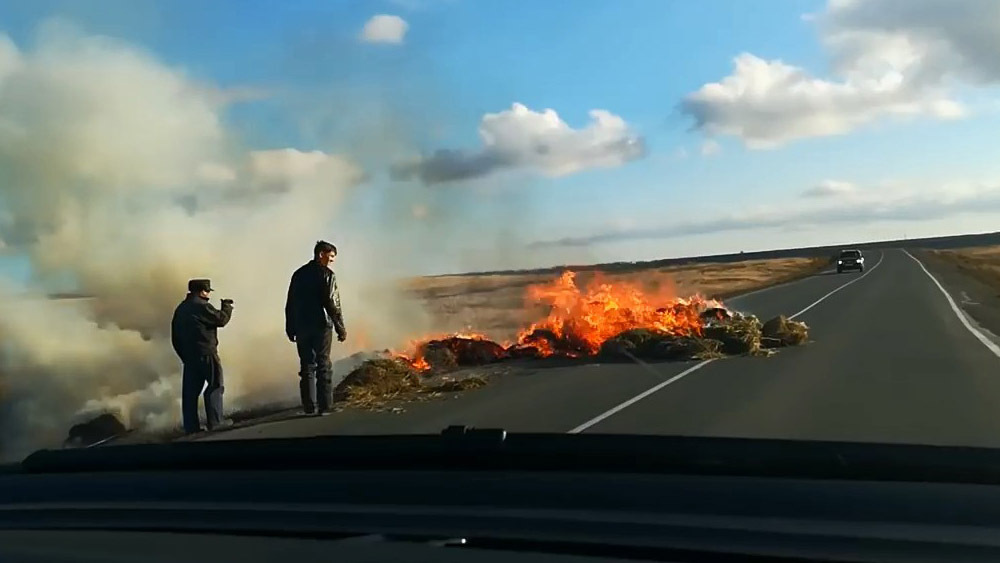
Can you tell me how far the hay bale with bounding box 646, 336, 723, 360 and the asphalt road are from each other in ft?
1.69

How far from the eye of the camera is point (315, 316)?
12.1 metres

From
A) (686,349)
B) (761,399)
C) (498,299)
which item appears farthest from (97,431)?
(498,299)

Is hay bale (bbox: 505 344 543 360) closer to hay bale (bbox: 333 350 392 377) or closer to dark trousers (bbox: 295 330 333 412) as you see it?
hay bale (bbox: 333 350 392 377)

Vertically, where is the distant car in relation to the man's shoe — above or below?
above

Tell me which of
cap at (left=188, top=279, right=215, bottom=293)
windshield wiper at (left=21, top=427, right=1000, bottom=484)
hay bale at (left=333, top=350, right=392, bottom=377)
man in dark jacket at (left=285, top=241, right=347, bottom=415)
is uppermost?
cap at (left=188, top=279, right=215, bottom=293)

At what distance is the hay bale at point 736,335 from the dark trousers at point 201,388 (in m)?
9.28

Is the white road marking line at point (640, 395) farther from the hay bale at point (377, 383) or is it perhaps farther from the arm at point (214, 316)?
the arm at point (214, 316)

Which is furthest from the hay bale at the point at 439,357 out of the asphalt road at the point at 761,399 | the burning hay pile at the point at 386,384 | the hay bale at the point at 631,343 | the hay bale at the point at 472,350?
the hay bale at the point at 631,343

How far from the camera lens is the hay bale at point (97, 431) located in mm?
15318

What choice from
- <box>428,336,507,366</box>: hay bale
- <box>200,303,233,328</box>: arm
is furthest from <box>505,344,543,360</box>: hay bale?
<box>200,303,233,328</box>: arm

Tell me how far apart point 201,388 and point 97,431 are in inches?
194

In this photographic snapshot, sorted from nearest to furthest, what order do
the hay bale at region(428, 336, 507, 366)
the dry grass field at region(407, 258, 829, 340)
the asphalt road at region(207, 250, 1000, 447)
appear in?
the asphalt road at region(207, 250, 1000, 447), the hay bale at region(428, 336, 507, 366), the dry grass field at region(407, 258, 829, 340)

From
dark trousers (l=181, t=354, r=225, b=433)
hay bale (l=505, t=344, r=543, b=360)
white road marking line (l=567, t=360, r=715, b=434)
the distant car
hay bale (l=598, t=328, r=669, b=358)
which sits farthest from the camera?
the distant car

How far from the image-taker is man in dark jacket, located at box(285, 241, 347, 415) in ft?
39.7
